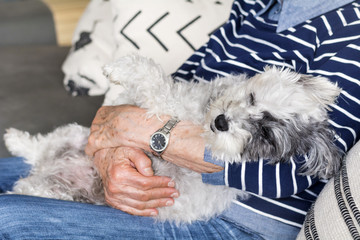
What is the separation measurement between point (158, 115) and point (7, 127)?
104cm

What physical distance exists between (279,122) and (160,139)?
0.49 m

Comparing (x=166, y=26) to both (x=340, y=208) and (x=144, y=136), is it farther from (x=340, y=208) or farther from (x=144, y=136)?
(x=340, y=208)

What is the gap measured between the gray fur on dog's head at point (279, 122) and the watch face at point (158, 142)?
0.77 feet

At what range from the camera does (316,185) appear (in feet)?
4.84

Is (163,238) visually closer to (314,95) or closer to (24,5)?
(314,95)

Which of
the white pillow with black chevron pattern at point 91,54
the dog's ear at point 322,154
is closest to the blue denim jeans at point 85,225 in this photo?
the dog's ear at point 322,154

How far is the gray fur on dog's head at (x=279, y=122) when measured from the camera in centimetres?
132

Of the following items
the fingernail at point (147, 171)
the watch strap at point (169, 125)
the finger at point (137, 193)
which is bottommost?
the finger at point (137, 193)

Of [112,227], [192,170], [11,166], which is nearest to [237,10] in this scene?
[192,170]

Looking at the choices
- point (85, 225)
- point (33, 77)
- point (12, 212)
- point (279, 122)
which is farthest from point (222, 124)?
point (33, 77)

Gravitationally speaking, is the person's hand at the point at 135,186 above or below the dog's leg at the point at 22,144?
above

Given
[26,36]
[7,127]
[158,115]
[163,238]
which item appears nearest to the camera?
[163,238]

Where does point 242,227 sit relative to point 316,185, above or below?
below

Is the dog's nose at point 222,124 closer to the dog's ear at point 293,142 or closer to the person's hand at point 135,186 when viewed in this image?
the dog's ear at point 293,142
